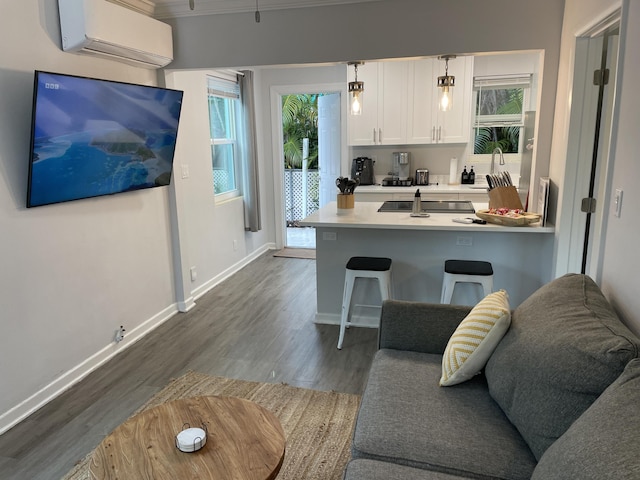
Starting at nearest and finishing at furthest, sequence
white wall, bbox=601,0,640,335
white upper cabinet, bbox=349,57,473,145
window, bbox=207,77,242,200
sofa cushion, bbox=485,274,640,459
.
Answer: sofa cushion, bbox=485,274,640,459
white wall, bbox=601,0,640,335
window, bbox=207,77,242,200
white upper cabinet, bbox=349,57,473,145

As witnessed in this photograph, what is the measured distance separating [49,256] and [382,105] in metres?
4.01

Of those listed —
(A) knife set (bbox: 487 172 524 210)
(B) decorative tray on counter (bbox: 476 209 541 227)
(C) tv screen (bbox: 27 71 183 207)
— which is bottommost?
(B) decorative tray on counter (bbox: 476 209 541 227)

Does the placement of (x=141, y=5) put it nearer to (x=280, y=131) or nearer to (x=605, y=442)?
(x=280, y=131)

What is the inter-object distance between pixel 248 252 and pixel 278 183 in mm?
1028

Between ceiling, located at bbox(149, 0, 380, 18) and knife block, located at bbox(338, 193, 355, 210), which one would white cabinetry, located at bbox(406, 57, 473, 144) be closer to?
knife block, located at bbox(338, 193, 355, 210)

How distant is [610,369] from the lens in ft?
4.45

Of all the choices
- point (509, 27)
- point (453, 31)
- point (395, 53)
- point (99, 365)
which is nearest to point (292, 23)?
point (395, 53)

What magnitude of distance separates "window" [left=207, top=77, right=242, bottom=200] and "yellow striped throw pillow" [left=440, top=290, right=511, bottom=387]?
146 inches

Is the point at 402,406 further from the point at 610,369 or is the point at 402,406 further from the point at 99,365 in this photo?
the point at 99,365

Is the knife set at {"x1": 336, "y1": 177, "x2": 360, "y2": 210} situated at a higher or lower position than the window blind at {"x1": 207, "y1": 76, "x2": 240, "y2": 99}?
lower

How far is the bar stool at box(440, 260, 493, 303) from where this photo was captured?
308cm

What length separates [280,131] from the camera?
19.5 feet

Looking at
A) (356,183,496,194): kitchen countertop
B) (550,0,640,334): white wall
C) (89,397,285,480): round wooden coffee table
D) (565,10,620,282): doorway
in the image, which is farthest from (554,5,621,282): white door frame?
(356,183,496,194): kitchen countertop

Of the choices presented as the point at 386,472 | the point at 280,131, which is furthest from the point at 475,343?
the point at 280,131
